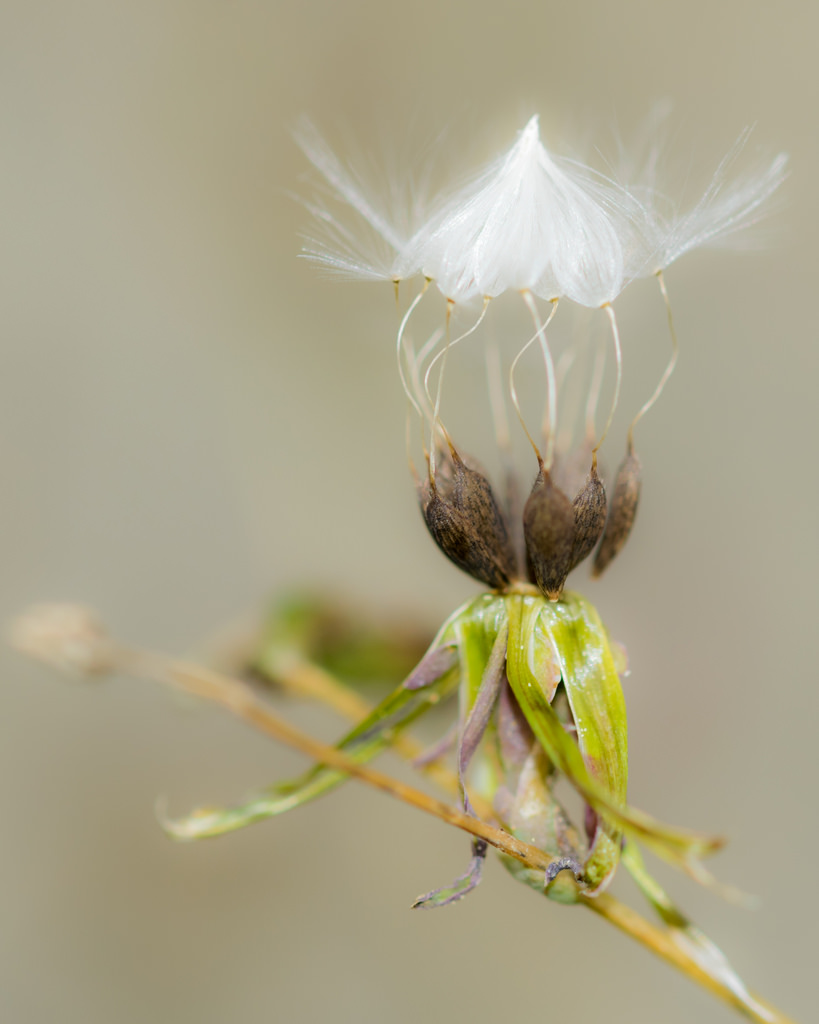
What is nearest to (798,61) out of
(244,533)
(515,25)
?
(515,25)

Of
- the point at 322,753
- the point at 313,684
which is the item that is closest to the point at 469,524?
the point at 322,753

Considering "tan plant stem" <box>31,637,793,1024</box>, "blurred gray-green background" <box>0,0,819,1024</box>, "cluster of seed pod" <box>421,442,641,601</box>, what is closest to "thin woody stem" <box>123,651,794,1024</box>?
"tan plant stem" <box>31,637,793,1024</box>

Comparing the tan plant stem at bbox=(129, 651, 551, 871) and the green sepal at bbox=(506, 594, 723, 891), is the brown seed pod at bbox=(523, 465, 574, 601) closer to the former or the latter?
the green sepal at bbox=(506, 594, 723, 891)

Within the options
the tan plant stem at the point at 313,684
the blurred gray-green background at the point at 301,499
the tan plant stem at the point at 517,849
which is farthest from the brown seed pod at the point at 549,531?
the blurred gray-green background at the point at 301,499

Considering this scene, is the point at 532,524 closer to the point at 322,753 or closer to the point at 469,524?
the point at 469,524

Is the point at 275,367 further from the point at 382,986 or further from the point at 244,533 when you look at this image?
the point at 382,986

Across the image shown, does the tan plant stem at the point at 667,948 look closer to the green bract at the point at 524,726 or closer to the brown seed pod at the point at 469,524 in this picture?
the green bract at the point at 524,726
